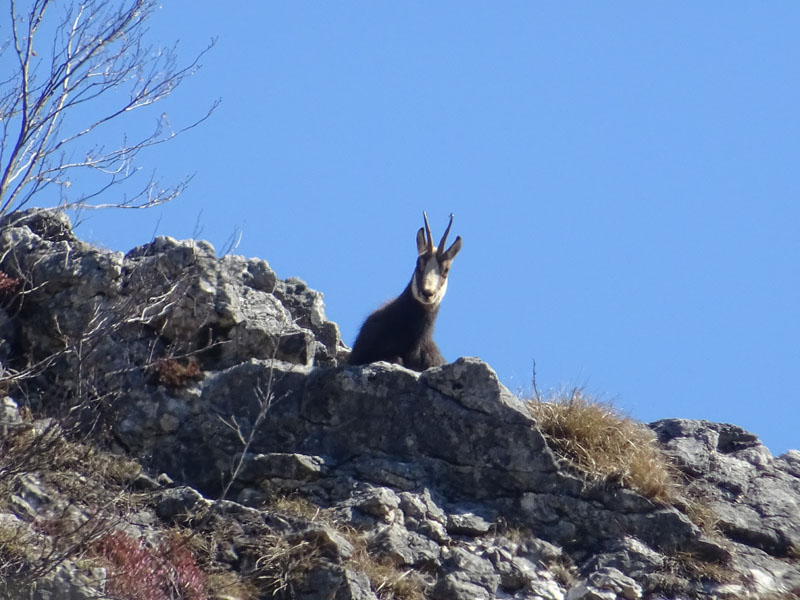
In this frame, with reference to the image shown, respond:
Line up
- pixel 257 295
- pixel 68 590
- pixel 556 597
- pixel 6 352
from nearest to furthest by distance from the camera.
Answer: pixel 68 590 < pixel 556 597 < pixel 6 352 < pixel 257 295

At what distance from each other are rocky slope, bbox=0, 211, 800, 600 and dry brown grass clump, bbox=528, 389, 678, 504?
0.11 metres

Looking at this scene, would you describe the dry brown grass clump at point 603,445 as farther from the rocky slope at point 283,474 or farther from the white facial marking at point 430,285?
the white facial marking at point 430,285

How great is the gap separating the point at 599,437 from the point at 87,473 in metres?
4.01

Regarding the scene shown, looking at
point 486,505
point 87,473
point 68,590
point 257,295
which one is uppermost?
point 257,295

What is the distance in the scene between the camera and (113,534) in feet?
23.4

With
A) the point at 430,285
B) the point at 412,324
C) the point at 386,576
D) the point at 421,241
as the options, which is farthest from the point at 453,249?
the point at 386,576

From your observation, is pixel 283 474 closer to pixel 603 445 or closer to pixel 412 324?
pixel 603 445

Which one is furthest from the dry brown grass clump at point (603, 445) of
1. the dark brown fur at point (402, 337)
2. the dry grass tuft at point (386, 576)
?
the dark brown fur at point (402, 337)

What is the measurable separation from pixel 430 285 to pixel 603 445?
3347 mm

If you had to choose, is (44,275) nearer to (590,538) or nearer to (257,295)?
(257,295)

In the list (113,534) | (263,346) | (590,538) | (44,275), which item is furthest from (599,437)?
(44,275)

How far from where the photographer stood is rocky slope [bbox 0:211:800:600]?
7.16 meters

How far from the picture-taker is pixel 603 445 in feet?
29.3

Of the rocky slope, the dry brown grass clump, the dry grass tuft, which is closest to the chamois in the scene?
the rocky slope
